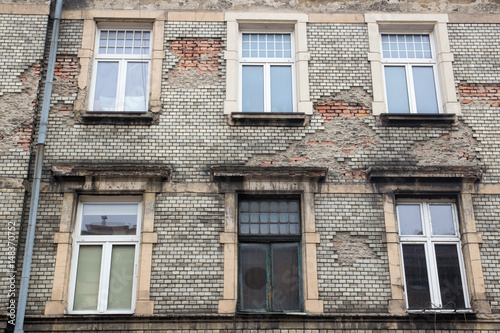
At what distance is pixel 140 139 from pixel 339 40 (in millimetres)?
4134

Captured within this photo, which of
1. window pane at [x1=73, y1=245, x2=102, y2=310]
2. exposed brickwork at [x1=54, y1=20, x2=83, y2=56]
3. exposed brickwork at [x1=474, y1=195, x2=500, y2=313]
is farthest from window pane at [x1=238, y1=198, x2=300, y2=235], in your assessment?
exposed brickwork at [x1=54, y1=20, x2=83, y2=56]

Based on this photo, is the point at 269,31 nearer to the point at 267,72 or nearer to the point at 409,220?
the point at 267,72

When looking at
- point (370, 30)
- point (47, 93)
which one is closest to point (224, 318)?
point (47, 93)

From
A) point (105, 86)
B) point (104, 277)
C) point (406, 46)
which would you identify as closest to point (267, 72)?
point (406, 46)

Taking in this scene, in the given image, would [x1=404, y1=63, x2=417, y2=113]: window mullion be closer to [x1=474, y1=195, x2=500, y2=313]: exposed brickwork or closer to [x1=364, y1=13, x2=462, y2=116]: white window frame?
[x1=364, y1=13, x2=462, y2=116]: white window frame

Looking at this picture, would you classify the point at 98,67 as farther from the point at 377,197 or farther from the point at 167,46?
the point at 377,197

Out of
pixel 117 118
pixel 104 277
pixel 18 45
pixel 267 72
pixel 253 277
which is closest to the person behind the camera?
pixel 104 277

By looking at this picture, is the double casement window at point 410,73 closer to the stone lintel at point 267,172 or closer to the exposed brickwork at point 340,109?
the exposed brickwork at point 340,109

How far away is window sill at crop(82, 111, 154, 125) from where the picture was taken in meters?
10.2

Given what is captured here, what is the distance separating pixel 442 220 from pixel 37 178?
6709 mm

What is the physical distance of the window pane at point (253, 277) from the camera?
30.5ft

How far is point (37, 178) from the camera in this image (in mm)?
9562

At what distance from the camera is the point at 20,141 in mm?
9906

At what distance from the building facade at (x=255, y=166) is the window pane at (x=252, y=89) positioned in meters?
0.04
